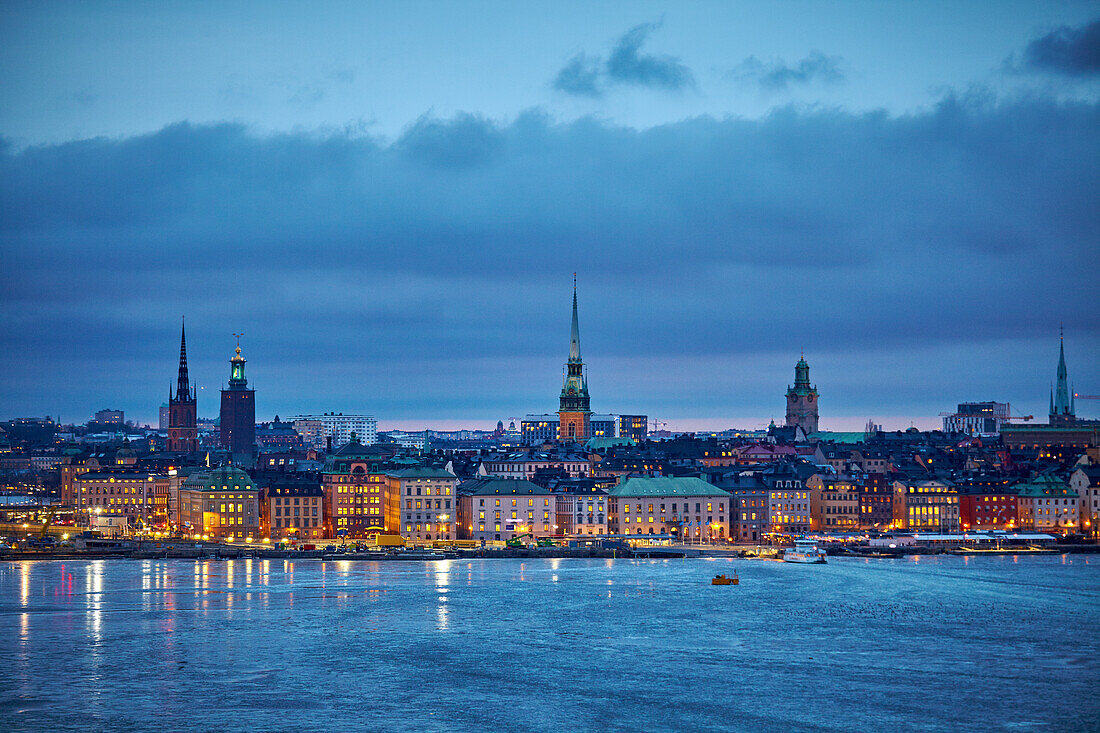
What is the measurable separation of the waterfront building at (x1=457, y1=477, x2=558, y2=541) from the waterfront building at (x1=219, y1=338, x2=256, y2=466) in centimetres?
6327

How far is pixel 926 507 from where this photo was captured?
96.4m

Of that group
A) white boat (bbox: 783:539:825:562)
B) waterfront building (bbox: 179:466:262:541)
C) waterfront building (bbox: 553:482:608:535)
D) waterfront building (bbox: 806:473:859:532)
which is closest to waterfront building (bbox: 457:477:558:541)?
waterfront building (bbox: 553:482:608:535)

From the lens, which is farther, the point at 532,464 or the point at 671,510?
the point at 532,464

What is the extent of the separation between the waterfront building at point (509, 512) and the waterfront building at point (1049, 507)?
2899 centimetres

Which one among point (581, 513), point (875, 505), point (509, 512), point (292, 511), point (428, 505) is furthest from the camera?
point (875, 505)

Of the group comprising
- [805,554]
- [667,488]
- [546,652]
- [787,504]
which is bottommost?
[546,652]

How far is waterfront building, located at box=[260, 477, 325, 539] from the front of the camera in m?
90.8

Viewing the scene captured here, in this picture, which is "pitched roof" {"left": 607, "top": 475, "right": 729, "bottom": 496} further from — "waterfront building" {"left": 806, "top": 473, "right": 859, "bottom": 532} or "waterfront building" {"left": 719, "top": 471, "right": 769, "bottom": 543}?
"waterfront building" {"left": 806, "top": 473, "right": 859, "bottom": 532}

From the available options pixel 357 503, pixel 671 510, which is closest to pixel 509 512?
pixel 671 510

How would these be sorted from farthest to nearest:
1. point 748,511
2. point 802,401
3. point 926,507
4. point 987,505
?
point 802,401 < point 987,505 < point 926,507 < point 748,511

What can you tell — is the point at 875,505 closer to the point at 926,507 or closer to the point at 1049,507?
the point at 926,507

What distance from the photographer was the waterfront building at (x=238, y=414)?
147500 mm

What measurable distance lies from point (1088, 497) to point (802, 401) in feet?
262

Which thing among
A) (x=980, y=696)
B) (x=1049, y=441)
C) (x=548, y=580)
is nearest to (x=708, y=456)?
(x=1049, y=441)
